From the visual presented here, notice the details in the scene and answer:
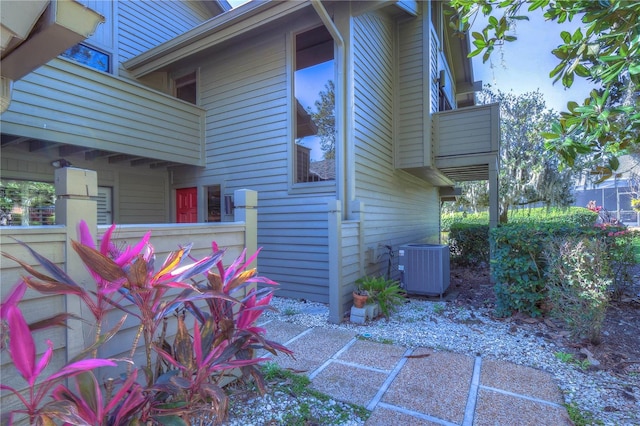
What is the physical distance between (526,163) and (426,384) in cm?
1624

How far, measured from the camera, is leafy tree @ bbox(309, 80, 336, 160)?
18.1 feet

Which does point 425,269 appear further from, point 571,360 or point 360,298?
point 571,360

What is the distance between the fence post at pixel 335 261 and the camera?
4.44 meters

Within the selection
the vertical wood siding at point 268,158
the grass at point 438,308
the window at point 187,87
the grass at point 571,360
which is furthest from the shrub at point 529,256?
the window at point 187,87

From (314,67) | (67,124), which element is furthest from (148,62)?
(314,67)

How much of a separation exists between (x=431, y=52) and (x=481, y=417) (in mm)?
7000

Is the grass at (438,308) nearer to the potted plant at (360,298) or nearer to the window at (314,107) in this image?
the potted plant at (360,298)

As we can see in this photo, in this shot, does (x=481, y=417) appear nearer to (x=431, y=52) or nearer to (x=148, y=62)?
(x=431, y=52)

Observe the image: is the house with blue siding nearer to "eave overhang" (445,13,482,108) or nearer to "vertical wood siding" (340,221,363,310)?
"vertical wood siding" (340,221,363,310)

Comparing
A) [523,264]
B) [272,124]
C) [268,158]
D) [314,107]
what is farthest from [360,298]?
[272,124]

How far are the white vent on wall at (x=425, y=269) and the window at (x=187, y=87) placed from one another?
19.1ft

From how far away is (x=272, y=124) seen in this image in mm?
5953

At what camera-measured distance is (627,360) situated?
10.2ft

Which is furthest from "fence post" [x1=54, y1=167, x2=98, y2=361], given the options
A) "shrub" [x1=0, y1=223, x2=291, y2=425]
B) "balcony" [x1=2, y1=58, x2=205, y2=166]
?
"balcony" [x1=2, y1=58, x2=205, y2=166]
